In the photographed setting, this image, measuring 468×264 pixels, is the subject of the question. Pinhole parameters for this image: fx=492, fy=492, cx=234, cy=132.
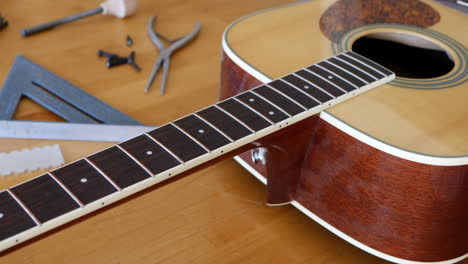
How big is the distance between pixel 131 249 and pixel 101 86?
39cm

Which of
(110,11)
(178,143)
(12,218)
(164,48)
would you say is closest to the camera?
(12,218)

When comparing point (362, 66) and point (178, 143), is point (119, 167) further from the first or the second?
point (362, 66)

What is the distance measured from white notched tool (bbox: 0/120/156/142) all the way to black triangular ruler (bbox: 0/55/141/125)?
0.03 meters

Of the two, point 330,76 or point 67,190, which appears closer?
point 67,190

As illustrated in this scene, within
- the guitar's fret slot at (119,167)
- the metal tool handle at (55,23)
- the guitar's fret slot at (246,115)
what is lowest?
the metal tool handle at (55,23)

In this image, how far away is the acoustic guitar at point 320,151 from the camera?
1.47 ft

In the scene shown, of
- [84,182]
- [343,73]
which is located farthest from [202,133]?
[343,73]

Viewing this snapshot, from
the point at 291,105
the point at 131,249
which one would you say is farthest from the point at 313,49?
the point at 131,249

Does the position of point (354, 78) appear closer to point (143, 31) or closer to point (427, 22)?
point (427, 22)

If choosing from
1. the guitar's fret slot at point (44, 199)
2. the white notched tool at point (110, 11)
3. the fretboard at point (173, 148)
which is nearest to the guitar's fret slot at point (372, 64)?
the fretboard at point (173, 148)

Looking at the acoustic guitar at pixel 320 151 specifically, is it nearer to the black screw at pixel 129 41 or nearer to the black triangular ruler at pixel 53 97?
the black triangular ruler at pixel 53 97

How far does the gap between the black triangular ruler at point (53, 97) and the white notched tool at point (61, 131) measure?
3 cm

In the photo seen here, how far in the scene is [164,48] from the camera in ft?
3.35

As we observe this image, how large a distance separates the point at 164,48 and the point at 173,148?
0.57 m
